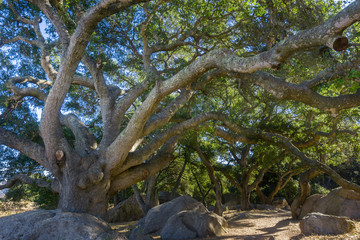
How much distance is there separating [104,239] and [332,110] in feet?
16.4

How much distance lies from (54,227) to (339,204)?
9.98m

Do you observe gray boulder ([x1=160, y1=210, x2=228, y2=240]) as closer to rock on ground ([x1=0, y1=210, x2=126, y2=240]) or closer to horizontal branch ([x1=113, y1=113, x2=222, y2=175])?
horizontal branch ([x1=113, y1=113, x2=222, y2=175])

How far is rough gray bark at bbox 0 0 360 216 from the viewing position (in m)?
4.75

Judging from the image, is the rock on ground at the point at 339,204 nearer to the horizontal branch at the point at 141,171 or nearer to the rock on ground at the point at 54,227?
the horizontal branch at the point at 141,171

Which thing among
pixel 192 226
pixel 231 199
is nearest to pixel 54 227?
pixel 192 226

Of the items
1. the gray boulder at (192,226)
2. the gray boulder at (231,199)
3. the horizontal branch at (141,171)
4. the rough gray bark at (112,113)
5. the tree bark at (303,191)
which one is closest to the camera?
the rough gray bark at (112,113)

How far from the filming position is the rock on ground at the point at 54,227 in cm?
491

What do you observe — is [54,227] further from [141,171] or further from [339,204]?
[339,204]

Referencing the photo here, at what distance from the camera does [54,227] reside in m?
5.08

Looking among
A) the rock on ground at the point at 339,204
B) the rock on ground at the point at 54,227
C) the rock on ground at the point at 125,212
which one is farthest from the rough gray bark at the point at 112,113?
the rock on ground at the point at 125,212

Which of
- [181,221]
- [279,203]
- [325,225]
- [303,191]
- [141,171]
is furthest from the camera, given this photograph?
[279,203]

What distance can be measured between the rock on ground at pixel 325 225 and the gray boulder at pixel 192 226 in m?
2.66

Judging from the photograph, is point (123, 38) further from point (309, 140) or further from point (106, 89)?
point (309, 140)

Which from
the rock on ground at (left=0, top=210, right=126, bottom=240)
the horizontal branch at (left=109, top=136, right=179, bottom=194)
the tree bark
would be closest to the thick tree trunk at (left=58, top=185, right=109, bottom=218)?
the horizontal branch at (left=109, top=136, right=179, bottom=194)
